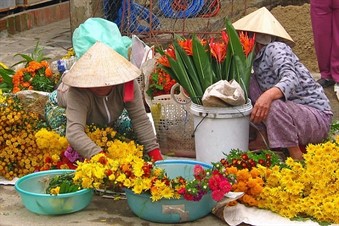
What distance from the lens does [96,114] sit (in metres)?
4.47

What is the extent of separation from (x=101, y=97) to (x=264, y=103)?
97 cm

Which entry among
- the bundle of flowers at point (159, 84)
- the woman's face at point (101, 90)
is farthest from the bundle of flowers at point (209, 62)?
the bundle of flowers at point (159, 84)

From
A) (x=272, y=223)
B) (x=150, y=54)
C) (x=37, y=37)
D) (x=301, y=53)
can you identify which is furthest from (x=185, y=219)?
(x=37, y=37)

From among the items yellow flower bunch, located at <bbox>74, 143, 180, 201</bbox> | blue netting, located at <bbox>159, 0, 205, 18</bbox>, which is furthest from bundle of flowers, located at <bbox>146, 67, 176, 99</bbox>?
blue netting, located at <bbox>159, 0, 205, 18</bbox>

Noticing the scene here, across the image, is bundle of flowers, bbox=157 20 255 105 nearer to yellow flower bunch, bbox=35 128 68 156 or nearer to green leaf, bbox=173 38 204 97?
green leaf, bbox=173 38 204 97

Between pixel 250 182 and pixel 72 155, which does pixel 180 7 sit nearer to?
pixel 72 155

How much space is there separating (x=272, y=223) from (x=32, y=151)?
5.20 feet

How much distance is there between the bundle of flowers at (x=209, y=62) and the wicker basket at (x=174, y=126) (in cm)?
32

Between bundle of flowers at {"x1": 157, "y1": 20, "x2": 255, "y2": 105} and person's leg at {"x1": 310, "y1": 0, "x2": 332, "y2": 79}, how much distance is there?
71.1 inches

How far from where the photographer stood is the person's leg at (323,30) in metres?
6.21

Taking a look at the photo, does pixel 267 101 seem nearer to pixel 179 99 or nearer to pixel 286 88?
pixel 286 88

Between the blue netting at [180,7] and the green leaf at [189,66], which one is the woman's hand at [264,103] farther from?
the blue netting at [180,7]

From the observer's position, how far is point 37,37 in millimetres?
9086

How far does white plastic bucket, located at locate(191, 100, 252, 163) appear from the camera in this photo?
4.39 metres
